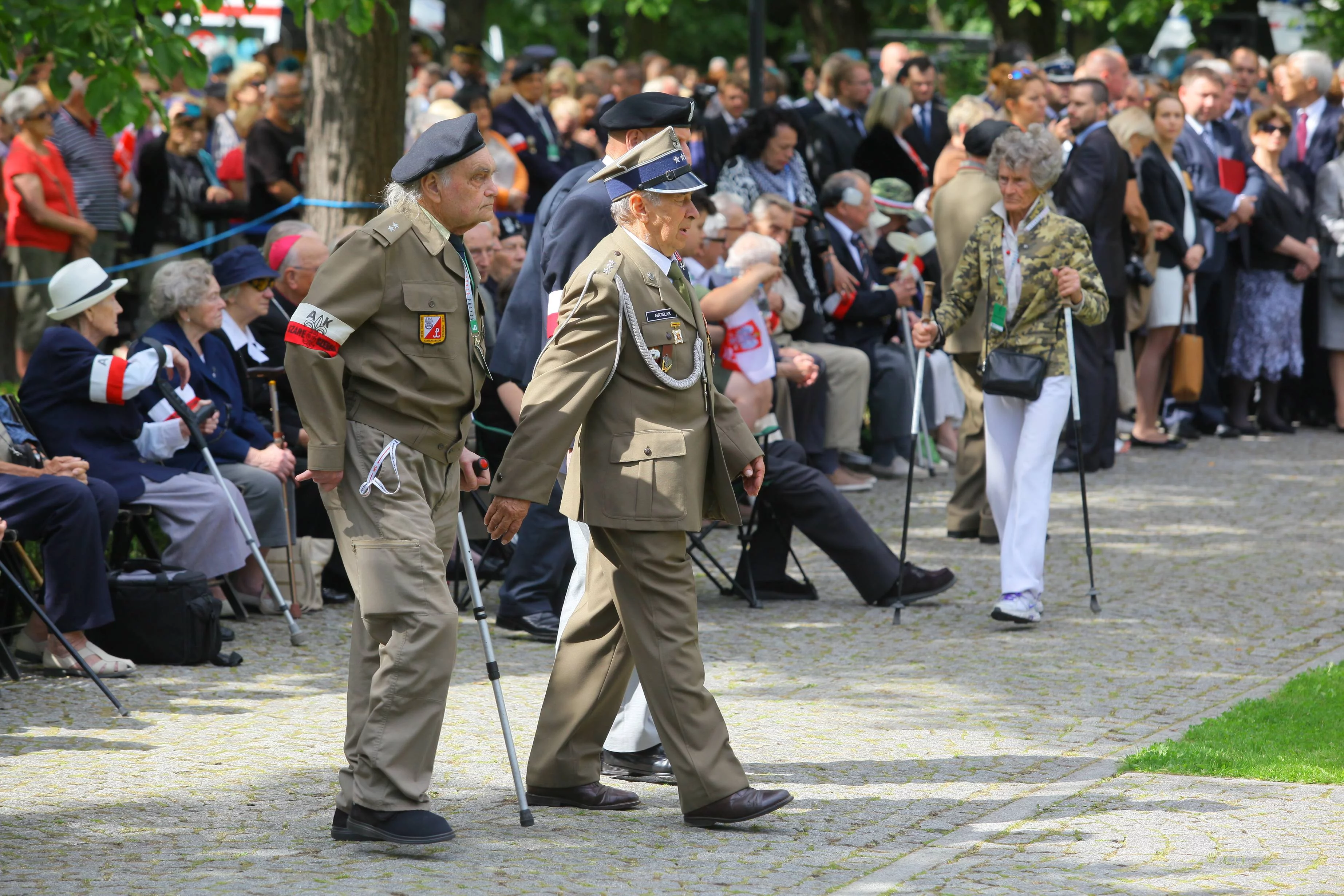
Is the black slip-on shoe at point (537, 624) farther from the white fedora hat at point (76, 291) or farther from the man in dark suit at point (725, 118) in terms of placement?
the man in dark suit at point (725, 118)

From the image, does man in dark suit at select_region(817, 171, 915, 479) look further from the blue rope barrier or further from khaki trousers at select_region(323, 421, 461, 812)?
khaki trousers at select_region(323, 421, 461, 812)

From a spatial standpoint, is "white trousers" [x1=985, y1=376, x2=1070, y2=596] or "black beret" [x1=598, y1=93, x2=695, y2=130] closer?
"black beret" [x1=598, y1=93, x2=695, y2=130]

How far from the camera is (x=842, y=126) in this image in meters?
14.5

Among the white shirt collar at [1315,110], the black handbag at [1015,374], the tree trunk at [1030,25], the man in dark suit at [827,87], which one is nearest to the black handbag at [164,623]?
the black handbag at [1015,374]

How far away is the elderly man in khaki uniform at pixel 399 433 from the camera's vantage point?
4852 millimetres

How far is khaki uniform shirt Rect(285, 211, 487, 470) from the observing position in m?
4.89

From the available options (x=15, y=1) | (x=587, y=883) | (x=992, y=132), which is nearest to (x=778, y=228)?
(x=992, y=132)

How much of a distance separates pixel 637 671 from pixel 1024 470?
3263 millimetres

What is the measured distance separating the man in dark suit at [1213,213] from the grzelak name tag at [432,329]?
9.98 metres

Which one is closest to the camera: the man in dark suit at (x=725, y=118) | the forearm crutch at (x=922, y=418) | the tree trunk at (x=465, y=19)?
the forearm crutch at (x=922, y=418)

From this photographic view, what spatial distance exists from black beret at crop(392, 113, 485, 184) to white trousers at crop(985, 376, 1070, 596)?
373 cm

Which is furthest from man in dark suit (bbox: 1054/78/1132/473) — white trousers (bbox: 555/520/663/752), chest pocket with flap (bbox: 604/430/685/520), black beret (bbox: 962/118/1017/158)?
chest pocket with flap (bbox: 604/430/685/520)

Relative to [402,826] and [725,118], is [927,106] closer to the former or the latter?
[725,118]

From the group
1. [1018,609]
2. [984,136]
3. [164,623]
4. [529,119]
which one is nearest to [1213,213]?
[984,136]
